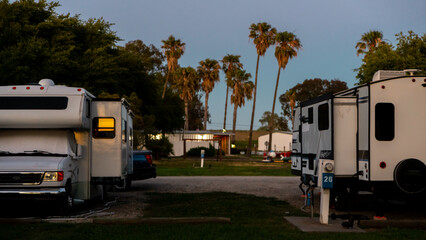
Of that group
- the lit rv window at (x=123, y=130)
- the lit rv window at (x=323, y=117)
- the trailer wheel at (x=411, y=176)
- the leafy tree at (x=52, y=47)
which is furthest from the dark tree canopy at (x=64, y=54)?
the trailer wheel at (x=411, y=176)

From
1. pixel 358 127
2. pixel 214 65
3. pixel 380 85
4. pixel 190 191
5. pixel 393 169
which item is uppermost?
pixel 214 65

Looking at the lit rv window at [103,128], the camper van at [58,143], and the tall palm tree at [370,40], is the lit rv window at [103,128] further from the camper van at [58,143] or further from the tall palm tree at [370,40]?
the tall palm tree at [370,40]

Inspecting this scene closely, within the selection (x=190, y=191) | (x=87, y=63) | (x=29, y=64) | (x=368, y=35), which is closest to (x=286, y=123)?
(x=368, y=35)

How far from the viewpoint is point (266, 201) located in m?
14.8

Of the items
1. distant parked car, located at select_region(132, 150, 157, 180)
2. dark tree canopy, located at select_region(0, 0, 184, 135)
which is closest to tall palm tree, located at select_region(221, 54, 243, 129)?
dark tree canopy, located at select_region(0, 0, 184, 135)

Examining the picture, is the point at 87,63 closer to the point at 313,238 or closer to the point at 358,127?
the point at 358,127

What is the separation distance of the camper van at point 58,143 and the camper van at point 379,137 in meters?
5.24

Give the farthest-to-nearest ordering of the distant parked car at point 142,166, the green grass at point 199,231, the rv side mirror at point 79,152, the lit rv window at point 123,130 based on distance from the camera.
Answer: the distant parked car at point 142,166 < the lit rv window at point 123,130 < the rv side mirror at point 79,152 < the green grass at point 199,231

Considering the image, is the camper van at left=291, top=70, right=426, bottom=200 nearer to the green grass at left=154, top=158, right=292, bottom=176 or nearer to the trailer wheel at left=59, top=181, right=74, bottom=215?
the trailer wheel at left=59, top=181, right=74, bottom=215

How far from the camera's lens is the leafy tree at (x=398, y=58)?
102ft

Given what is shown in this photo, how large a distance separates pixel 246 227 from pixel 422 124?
4642 millimetres

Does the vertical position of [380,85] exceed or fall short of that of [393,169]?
it exceeds it

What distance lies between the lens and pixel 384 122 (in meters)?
10.9

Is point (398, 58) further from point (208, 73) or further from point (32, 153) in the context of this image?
point (208, 73)
